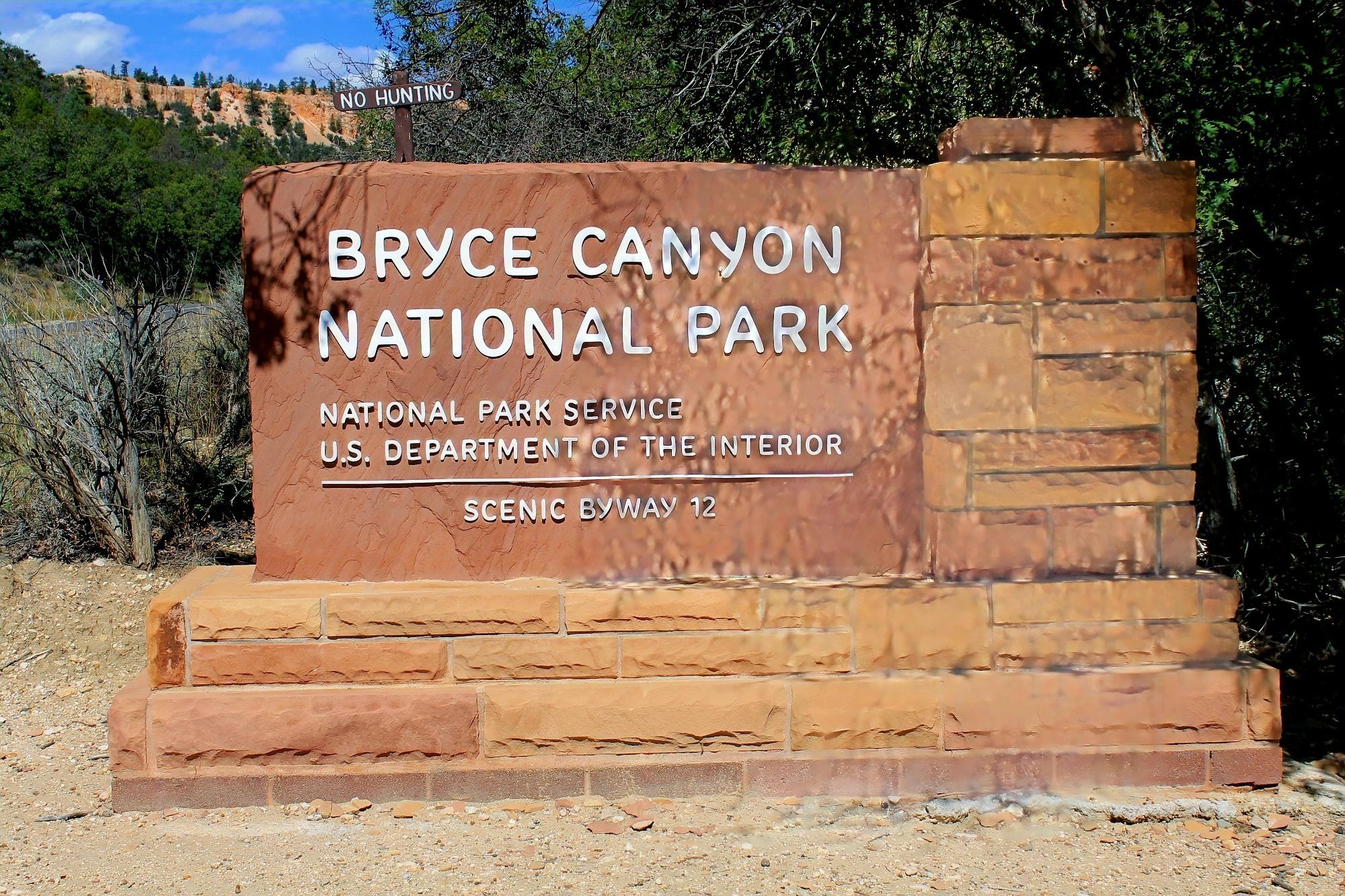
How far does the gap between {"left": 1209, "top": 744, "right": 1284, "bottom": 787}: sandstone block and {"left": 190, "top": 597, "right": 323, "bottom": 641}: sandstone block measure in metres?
3.01

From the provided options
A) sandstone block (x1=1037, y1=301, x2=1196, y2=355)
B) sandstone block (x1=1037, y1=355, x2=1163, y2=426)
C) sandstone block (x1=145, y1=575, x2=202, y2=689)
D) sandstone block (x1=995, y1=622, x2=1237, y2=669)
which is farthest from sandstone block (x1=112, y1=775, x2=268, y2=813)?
sandstone block (x1=1037, y1=301, x2=1196, y2=355)

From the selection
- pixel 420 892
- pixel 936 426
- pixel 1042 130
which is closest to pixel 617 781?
pixel 420 892

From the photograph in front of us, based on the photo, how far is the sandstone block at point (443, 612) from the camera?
3.88 metres

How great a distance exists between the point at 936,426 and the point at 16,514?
5592 millimetres

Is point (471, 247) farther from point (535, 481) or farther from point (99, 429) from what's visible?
point (99, 429)

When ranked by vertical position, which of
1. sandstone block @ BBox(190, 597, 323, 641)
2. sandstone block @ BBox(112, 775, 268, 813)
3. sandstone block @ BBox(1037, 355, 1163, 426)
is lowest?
sandstone block @ BBox(112, 775, 268, 813)

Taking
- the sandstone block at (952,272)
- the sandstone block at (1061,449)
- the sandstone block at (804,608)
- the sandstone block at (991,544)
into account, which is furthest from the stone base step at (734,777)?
the sandstone block at (952,272)

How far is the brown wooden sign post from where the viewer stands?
13.3 ft

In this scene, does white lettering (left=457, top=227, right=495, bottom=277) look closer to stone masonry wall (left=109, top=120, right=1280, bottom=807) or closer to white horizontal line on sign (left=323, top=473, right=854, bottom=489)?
white horizontal line on sign (left=323, top=473, right=854, bottom=489)

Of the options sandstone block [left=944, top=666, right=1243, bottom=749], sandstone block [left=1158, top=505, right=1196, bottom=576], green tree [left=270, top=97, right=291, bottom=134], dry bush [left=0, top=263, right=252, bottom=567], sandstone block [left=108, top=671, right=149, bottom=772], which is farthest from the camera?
green tree [left=270, top=97, right=291, bottom=134]

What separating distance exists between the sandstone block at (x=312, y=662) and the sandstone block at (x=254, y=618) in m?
0.04

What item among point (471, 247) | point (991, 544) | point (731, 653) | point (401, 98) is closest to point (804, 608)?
point (731, 653)

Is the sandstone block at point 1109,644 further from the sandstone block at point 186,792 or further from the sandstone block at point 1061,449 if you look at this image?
the sandstone block at point 186,792

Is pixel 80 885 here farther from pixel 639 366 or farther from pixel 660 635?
pixel 639 366
